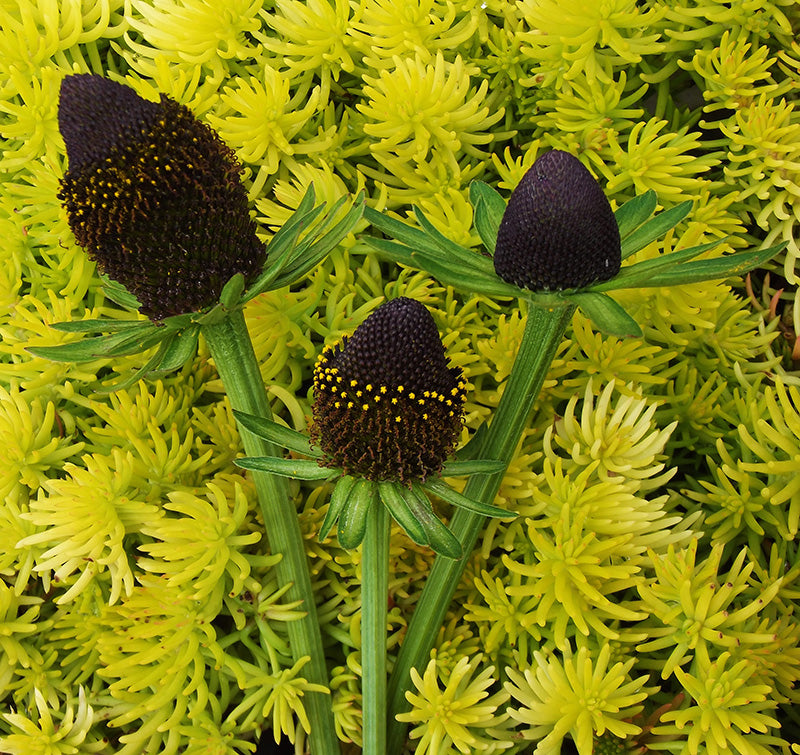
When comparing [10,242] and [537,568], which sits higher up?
[10,242]

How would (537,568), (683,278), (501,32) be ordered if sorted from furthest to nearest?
(501,32)
(537,568)
(683,278)

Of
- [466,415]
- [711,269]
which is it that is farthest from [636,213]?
[466,415]

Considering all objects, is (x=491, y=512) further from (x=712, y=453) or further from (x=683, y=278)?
(x=712, y=453)

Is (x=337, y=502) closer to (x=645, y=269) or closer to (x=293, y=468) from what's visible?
(x=293, y=468)

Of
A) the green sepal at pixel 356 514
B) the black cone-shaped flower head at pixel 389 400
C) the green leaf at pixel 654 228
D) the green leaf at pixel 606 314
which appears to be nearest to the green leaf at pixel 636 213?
the green leaf at pixel 654 228

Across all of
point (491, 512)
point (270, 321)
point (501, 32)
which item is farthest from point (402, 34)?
point (491, 512)

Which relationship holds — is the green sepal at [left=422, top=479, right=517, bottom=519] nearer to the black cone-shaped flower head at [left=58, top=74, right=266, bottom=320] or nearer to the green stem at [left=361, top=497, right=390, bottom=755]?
the green stem at [left=361, top=497, right=390, bottom=755]
